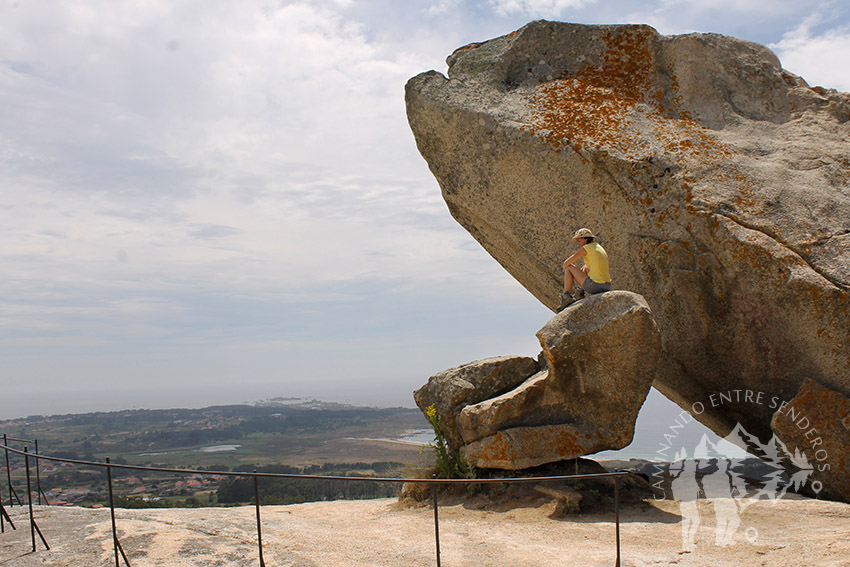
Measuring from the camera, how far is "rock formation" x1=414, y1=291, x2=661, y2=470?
758cm

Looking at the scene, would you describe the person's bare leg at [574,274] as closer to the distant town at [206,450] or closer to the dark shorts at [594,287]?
the dark shorts at [594,287]

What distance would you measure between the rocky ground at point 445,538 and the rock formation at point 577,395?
746mm

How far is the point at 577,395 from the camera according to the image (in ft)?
26.1

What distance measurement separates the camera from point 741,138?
948 centimetres

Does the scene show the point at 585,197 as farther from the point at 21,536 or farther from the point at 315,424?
the point at 315,424

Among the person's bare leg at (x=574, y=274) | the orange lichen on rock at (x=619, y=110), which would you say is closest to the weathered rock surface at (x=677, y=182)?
the orange lichen on rock at (x=619, y=110)

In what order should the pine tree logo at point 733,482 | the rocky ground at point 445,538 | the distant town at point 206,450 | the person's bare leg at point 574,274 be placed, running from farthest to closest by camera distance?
the distant town at point 206,450
the person's bare leg at point 574,274
the pine tree logo at point 733,482
the rocky ground at point 445,538

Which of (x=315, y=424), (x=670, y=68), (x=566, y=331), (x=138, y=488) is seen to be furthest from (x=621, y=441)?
(x=315, y=424)

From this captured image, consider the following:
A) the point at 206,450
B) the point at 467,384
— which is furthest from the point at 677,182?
the point at 206,450

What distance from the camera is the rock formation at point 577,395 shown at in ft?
24.9

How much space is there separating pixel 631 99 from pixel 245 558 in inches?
322

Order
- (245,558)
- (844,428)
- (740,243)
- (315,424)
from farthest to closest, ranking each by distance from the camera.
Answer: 1. (315,424)
2. (740,243)
3. (844,428)
4. (245,558)

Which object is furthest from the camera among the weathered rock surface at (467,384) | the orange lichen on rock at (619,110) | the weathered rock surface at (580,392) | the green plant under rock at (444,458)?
the orange lichen on rock at (619,110)

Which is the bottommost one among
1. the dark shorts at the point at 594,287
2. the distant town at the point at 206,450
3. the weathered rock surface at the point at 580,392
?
the distant town at the point at 206,450
